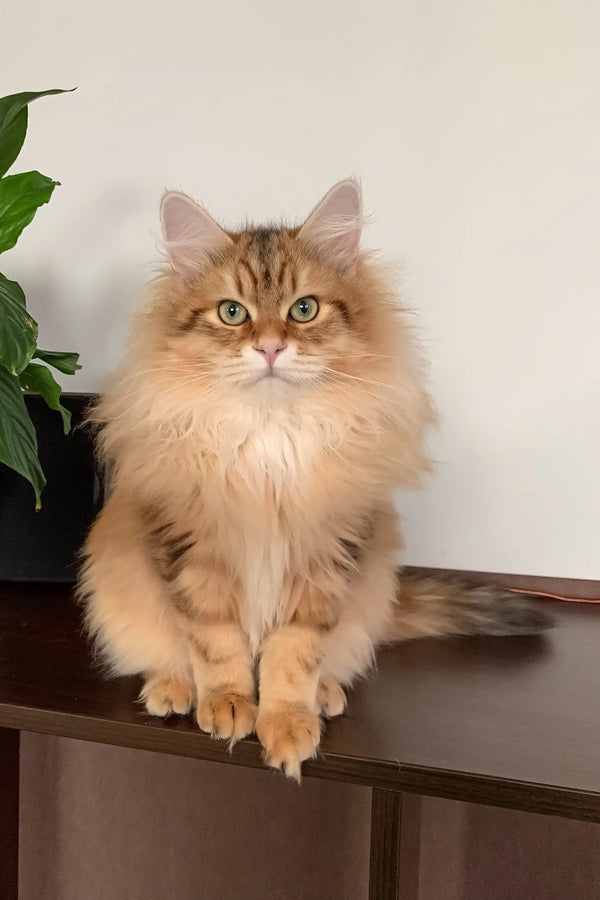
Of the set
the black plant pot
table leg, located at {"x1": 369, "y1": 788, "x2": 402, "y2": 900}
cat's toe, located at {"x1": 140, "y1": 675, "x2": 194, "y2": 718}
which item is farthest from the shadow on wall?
table leg, located at {"x1": 369, "y1": 788, "x2": 402, "y2": 900}

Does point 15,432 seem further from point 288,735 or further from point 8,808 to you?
point 8,808

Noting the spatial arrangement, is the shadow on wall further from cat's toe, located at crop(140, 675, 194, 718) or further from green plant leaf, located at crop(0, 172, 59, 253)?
cat's toe, located at crop(140, 675, 194, 718)

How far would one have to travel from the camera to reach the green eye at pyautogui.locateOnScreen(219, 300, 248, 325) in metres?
1.06

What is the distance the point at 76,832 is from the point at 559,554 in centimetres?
128

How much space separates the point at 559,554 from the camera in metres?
1.53

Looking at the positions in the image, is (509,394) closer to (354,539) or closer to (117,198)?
(354,539)

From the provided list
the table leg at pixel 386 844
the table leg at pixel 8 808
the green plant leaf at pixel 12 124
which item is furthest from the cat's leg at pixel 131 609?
the green plant leaf at pixel 12 124

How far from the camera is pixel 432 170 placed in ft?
4.92

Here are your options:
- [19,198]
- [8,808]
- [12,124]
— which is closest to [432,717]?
[8,808]

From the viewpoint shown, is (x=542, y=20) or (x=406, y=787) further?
(x=542, y=20)

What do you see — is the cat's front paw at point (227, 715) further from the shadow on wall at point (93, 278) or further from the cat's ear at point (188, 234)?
the shadow on wall at point (93, 278)

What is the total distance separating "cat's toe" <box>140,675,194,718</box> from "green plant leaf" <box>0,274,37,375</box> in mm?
484

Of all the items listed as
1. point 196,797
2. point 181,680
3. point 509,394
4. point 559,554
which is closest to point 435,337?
point 509,394

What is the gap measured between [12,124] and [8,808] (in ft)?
3.89
